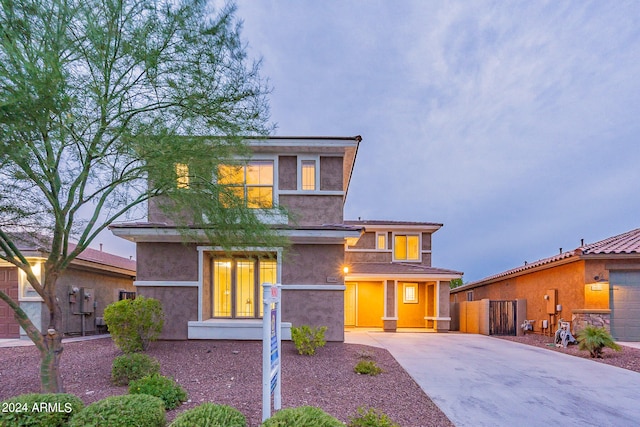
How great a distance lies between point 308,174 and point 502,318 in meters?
11.0

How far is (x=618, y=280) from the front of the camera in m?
11.9

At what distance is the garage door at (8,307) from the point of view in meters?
11.7

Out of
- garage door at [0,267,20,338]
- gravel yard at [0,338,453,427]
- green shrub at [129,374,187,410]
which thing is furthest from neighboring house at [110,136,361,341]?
garage door at [0,267,20,338]

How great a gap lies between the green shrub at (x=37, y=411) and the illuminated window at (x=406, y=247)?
1628 centimetres

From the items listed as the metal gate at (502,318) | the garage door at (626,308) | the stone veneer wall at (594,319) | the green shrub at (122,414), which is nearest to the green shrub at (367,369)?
the green shrub at (122,414)

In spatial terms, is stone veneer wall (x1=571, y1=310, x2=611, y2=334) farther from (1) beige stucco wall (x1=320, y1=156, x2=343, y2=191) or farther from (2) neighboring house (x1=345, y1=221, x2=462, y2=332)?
(1) beige stucco wall (x1=320, y1=156, x2=343, y2=191)

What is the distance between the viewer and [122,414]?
12.3ft

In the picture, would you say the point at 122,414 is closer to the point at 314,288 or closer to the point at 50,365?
Answer: the point at 50,365

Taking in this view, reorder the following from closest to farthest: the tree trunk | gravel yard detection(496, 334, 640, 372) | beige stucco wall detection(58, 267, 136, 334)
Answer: the tree trunk → gravel yard detection(496, 334, 640, 372) → beige stucco wall detection(58, 267, 136, 334)

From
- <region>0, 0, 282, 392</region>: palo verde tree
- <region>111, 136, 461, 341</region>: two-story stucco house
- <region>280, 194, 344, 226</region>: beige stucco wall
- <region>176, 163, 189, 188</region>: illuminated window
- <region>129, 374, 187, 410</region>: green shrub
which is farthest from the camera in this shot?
<region>280, 194, 344, 226</region>: beige stucco wall

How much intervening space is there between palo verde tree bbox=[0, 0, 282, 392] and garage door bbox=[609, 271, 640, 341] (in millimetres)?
12415

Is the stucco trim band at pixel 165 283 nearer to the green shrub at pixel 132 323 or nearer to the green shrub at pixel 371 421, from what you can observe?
the green shrub at pixel 132 323

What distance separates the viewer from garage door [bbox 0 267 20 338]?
1171cm

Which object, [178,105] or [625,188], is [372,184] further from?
[178,105]
